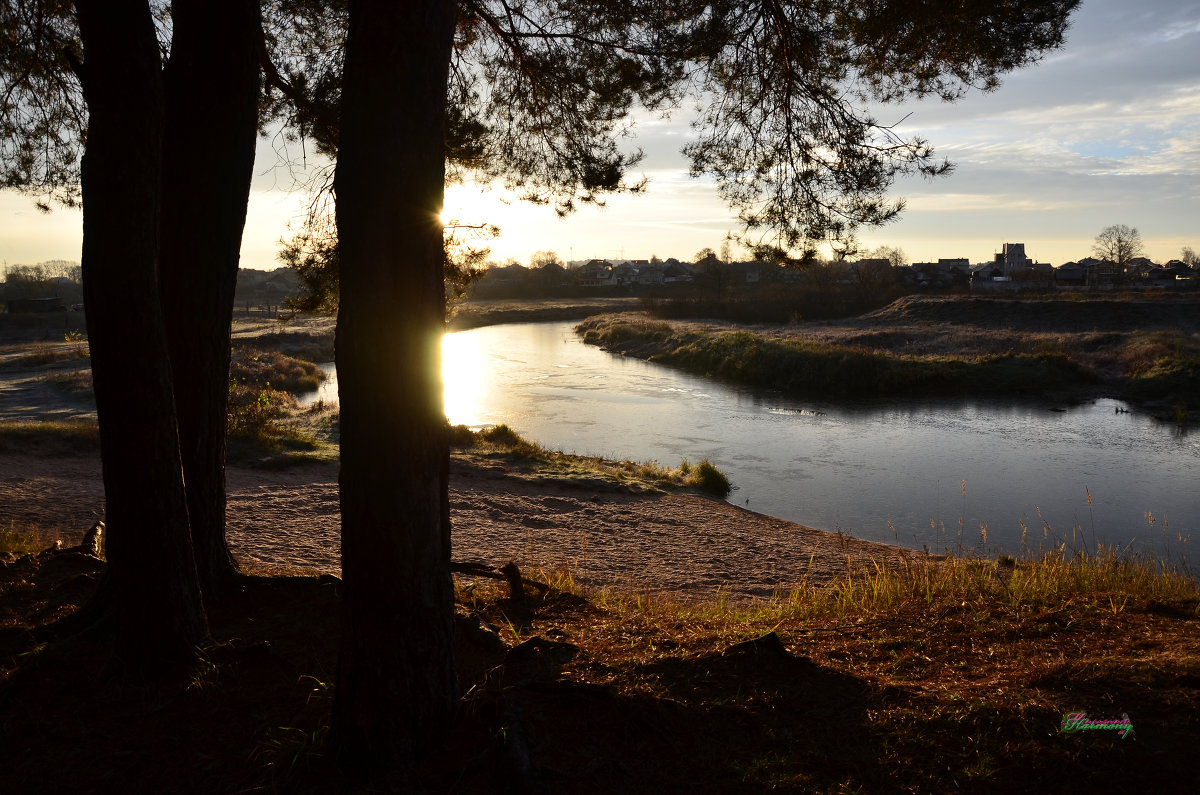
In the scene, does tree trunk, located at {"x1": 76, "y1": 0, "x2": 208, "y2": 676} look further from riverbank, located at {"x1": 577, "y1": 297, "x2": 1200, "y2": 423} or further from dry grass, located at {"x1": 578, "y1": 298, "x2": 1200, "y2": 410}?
dry grass, located at {"x1": 578, "y1": 298, "x2": 1200, "y2": 410}

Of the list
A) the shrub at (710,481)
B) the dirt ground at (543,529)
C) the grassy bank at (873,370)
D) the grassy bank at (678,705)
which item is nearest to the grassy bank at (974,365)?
the grassy bank at (873,370)

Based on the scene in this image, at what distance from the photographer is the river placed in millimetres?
13070

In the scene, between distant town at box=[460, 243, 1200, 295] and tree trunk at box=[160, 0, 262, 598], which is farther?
distant town at box=[460, 243, 1200, 295]

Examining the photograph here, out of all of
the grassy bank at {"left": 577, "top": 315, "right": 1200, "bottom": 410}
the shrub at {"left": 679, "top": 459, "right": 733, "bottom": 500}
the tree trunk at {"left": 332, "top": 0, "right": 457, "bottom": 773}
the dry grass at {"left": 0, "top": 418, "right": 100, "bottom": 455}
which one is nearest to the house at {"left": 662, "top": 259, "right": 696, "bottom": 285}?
the grassy bank at {"left": 577, "top": 315, "right": 1200, "bottom": 410}

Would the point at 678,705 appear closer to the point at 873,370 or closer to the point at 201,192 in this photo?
the point at 201,192

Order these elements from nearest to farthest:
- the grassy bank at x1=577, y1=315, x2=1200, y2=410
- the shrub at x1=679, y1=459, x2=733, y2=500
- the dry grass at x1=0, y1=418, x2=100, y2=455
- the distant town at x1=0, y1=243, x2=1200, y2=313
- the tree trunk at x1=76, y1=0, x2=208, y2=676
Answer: the tree trunk at x1=76, y1=0, x2=208, y2=676
the dry grass at x1=0, y1=418, x2=100, y2=455
the shrub at x1=679, y1=459, x2=733, y2=500
the grassy bank at x1=577, y1=315, x2=1200, y2=410
the distant town at x1=0, y1=243, x2=1200, y2=313

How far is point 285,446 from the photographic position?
49.5 feet

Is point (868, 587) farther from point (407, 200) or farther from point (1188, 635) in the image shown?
point (407, 200)

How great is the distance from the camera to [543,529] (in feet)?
36.8

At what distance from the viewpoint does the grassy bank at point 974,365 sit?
1084 inches

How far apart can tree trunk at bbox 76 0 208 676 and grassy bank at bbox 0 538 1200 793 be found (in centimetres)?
44

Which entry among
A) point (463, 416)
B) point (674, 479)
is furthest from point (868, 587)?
point (463, 416)

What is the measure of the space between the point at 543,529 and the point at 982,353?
94.2ft

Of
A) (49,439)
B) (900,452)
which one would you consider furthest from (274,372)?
(900,452)
